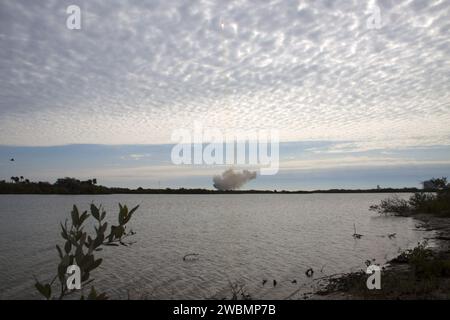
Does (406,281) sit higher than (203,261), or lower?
higher

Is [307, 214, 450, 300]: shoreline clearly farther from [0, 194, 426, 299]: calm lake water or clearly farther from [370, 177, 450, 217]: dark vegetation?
[370, 177, 450, 217]: dark vegetation

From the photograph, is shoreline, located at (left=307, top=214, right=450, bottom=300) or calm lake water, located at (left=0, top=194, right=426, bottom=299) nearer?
shoreline, located at (left=307, top=214, right=450, bottom=300)

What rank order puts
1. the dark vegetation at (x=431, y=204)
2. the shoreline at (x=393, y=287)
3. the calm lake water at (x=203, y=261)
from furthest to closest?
the dark vegetation at (x=431, y=204), the calm lake water at (x=203, y=261), the shoreline at (x=393, y=287)

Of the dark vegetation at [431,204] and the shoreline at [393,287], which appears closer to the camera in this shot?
the shoreline at [393,287]

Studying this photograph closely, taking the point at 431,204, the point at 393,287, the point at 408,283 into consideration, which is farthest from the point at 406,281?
the point at 431,204

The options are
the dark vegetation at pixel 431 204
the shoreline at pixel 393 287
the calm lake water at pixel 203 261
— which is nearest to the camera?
the shoreline at pixel 393 287

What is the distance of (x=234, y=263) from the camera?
22.8 m

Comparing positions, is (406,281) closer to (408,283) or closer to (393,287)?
(408,283)

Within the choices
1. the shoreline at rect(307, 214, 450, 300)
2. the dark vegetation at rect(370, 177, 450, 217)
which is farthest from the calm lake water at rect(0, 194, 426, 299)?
the dark vegetation at rect(370, 177, 450, 217)

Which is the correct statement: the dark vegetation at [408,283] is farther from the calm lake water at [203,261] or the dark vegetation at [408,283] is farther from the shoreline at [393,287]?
the calm lake water at [203,261]

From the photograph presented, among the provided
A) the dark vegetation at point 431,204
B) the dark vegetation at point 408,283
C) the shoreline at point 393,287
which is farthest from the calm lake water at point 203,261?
the dark vegetation at point 431,204

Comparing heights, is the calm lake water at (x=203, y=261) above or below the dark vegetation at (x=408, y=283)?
below

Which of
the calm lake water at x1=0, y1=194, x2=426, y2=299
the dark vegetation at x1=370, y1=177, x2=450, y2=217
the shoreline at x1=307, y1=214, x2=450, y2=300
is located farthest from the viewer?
the dark vegetation at x1=370, y1=177, x2=450, y2=217
